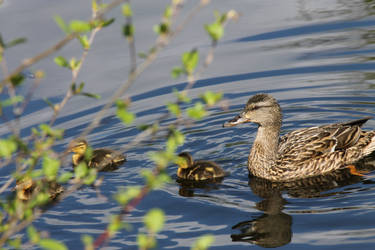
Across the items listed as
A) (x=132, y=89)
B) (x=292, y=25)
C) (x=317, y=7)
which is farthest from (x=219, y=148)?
(x=317, y=7)

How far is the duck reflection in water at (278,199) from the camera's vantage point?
4793 mm

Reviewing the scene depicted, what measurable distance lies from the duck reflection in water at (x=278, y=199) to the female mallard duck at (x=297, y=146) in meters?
0.11

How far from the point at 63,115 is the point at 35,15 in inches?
109

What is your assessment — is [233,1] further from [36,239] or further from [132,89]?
[36,239]

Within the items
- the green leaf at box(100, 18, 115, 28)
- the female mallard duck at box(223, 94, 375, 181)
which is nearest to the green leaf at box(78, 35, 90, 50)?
the green leaf at box(100, 18, 115, 28)

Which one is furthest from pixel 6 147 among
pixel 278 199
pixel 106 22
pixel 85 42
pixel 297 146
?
pixel 297 146

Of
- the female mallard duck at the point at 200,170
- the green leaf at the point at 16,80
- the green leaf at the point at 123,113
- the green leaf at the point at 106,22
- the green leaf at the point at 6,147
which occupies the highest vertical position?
the female mallard duck at the point at 200,170

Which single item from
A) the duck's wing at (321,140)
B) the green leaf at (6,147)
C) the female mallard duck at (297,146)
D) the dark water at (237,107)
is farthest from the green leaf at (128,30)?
the duck's wing at (321,140)

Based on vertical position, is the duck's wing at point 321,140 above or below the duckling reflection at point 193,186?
above

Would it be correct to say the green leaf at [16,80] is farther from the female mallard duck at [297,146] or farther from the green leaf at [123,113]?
the female mallard duck at [297,146]

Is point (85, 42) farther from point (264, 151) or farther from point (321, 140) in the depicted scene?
point (321, 140)

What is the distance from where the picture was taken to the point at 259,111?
627cm

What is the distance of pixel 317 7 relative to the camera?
9734 mm

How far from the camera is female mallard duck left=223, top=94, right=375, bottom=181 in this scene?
6.22m
